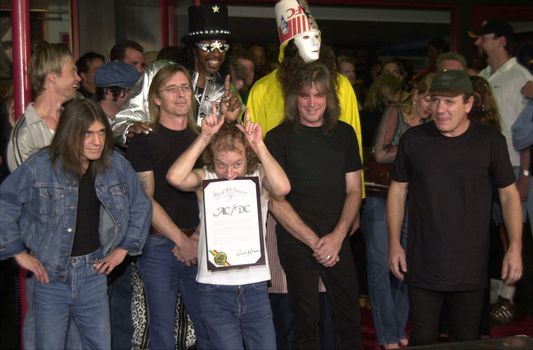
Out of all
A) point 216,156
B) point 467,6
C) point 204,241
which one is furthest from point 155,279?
point 467,6

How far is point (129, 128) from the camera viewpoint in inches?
173

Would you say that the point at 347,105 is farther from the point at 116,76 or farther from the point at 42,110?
the point at 42,110

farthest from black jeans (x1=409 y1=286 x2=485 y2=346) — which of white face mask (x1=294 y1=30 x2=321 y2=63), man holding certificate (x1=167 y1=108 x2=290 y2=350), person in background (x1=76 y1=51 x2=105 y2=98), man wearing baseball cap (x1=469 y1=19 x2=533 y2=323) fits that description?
person in background (x1=76 y1=51 x2=105 y2=98)

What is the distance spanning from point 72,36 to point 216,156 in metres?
2.94

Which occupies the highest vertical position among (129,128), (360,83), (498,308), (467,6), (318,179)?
(467,6)

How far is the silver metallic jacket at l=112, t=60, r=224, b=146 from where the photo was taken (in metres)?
4.59

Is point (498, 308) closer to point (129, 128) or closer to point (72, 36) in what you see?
point (129, 128)

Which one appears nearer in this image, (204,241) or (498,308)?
(204,241)

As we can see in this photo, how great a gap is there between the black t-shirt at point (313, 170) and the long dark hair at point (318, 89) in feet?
0.15

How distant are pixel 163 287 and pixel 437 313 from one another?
4.59 feet

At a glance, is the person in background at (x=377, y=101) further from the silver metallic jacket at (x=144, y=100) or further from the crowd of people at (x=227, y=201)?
the silver metallic jacket at (x=144, y=100)

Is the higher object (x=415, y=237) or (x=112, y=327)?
(x=415, y=237)

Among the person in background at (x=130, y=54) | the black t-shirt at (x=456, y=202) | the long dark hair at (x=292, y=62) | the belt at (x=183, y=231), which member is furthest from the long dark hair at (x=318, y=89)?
the person in background at (x=130, y=54)

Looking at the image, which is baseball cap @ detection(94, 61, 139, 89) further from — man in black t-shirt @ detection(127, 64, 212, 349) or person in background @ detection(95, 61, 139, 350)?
man in black t-shirt @ detection(127, 64, 212, 349)
